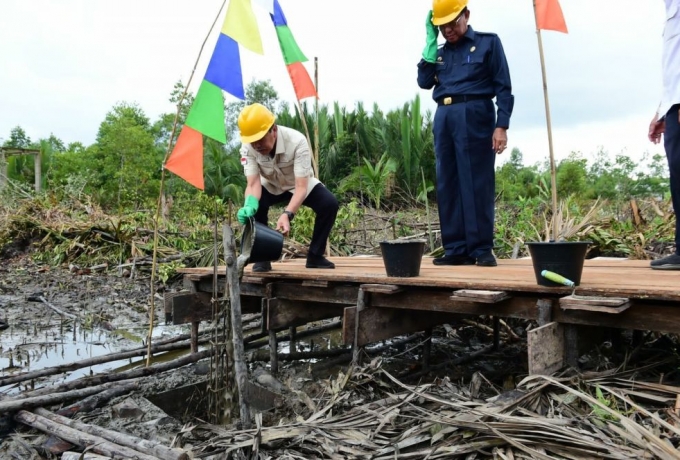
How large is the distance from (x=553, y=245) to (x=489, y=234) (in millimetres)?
1481

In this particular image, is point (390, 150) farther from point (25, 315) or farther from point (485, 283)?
point (485, 283)

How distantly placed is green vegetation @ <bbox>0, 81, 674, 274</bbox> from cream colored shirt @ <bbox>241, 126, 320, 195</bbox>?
0.40 metres

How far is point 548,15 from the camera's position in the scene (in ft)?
13.4

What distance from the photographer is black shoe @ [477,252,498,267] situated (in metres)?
3.95

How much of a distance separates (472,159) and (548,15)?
1.22m

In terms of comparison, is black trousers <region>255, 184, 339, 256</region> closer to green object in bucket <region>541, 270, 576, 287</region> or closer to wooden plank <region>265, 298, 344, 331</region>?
wooden plank <region>265, 298, 344, 331</region>

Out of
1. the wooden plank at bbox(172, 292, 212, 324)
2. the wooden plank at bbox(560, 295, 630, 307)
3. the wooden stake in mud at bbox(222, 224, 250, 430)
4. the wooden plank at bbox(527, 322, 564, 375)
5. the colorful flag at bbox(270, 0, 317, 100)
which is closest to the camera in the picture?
the wooden plank at bbox(560, 295, 630, 307)

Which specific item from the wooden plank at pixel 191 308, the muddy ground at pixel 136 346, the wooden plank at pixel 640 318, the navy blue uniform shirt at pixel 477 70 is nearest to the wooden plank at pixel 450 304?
the wooden plank at pixel 640 318

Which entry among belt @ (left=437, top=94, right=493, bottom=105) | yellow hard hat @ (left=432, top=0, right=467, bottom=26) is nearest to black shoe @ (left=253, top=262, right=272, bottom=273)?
belt @ (left=437, top=94, right=493, bottom=105)

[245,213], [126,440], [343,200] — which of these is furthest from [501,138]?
[343,200]

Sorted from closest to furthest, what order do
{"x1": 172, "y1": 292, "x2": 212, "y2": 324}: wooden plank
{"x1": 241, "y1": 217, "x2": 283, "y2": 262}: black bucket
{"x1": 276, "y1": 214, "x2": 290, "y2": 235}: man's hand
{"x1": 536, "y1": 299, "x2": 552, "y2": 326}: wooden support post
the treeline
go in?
{"x1": 536, "y1": 299, "x2": 552, "y2": 326}: wooden support post
{"x1": 241, "y1": 217, "x2": 283, "y2": 262}: black bucket
{"x1": 276, "y1": 214, "x2": 290, "y2": 235}: man's hand
{"x1": 172, "y1": 292, "x2": 212, "y2": 324}: wooden plank
the treeline

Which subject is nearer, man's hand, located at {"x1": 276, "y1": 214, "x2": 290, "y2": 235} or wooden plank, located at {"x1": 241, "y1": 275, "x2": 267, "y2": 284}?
man's hand, located at {"x1": 276, "y1": 214, "x2": 290, "y2": 235}

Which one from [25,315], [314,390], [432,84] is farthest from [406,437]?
[25,315]

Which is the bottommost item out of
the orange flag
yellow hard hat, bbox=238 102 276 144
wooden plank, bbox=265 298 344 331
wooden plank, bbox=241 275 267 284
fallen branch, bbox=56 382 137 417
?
fallen branch, bbox=56 382 137 417
